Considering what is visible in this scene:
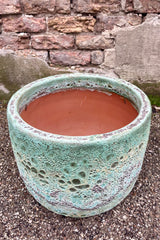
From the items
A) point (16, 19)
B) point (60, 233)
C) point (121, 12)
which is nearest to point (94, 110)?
point (60, 233)

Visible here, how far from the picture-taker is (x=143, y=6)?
1765 mm

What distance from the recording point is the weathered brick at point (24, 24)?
1843 mm

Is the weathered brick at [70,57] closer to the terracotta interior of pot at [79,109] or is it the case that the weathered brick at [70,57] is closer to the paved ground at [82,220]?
the terracotta interior of pot at [79,109]

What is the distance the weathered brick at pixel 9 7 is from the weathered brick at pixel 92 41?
519 millimetres

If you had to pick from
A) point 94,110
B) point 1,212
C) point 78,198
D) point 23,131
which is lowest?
point 1,212

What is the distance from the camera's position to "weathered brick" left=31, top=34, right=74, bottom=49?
190cm

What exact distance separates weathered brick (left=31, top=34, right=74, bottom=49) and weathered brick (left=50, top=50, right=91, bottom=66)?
0.19 ft

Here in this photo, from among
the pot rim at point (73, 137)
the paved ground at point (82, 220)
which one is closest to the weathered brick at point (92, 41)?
the pot rim at point (73, 137)

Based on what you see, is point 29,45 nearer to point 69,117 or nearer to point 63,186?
point 69,117

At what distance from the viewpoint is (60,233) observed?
1206 mm

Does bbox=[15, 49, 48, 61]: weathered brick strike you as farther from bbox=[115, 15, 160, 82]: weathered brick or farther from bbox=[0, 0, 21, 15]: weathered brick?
bbox=[115, 15, 160, 82]: weathered brick

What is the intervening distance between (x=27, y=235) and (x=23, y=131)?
0.60m

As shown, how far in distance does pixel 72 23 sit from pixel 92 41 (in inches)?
8.3

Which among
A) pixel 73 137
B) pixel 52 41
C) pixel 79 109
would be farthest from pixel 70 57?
pixel 73 137
